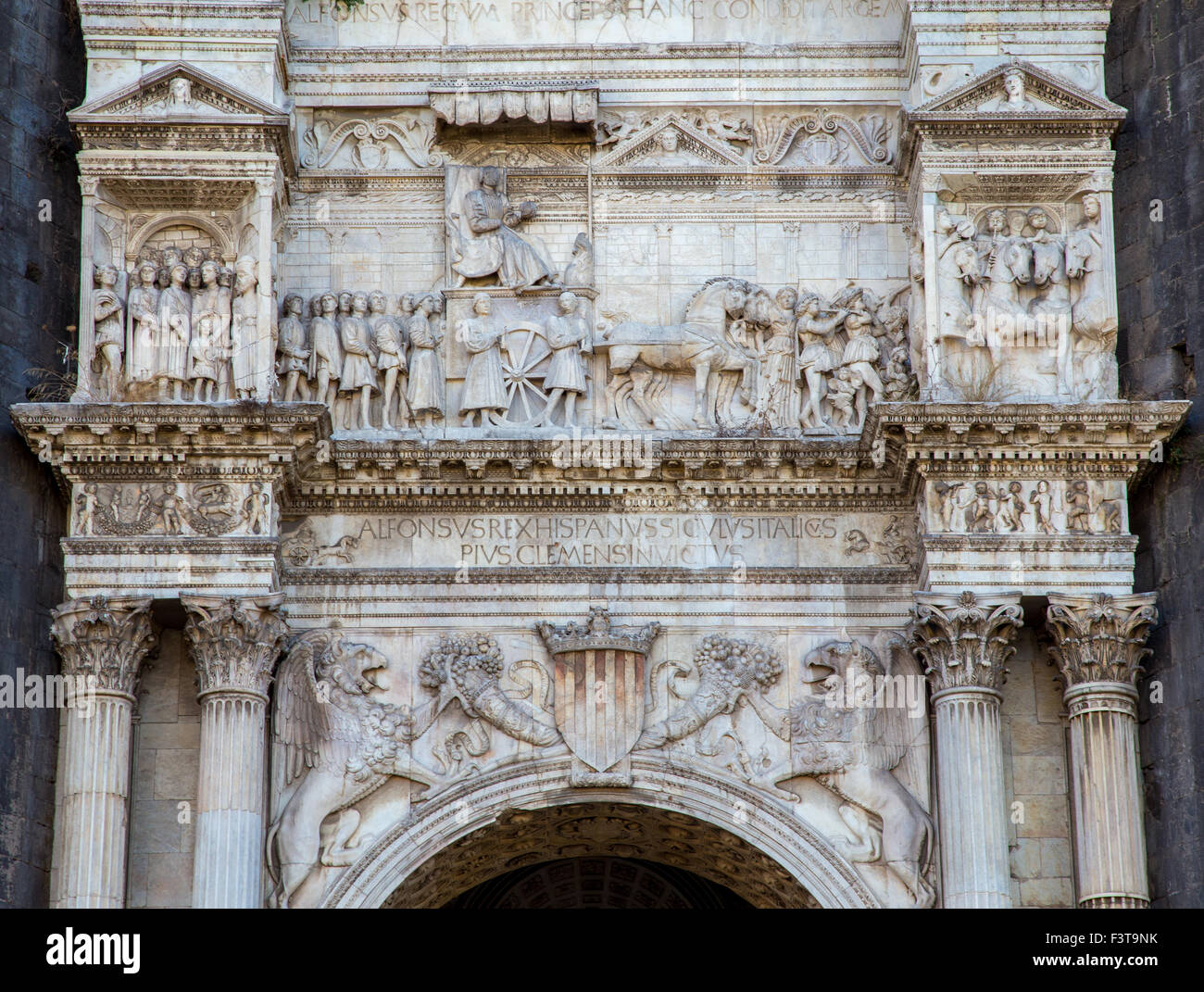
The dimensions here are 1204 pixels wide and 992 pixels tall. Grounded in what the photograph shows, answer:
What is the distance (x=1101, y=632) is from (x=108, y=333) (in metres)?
9.81

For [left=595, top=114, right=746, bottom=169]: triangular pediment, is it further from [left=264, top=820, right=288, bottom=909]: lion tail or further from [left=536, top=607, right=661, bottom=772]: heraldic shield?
[left=264, top=820, right=288, bottom=909]: lion tail

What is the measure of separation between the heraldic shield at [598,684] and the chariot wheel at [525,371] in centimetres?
217

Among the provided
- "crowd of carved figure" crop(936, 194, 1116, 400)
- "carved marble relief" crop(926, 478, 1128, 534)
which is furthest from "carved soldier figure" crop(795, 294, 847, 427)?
"carved marble relief" crop(926, 478, 1128, 534)

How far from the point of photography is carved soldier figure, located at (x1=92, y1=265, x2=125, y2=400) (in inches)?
943

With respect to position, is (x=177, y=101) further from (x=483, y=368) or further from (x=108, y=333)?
(x=483, y=368)

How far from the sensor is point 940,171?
24422 mm

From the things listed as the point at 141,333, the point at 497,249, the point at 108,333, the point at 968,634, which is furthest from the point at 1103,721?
the point at 108,333

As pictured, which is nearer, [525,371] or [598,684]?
→ [598,684]

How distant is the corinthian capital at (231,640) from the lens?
23.0 meters

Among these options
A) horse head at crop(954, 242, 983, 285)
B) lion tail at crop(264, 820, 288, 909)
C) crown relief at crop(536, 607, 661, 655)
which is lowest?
lion tail at crop(264, 820, 288, 909)

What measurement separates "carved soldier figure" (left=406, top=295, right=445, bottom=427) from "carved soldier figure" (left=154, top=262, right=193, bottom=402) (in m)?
2.20

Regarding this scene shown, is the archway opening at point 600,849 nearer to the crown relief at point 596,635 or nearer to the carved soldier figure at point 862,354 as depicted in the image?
the crown relief at point 596,635

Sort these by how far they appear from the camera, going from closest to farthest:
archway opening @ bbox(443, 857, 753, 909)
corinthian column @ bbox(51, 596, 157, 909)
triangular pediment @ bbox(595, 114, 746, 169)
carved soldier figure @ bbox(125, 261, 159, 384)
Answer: corinthian column @ bbox(51, 596, 157, 909) → carved soldier figure @ bbox(125, 261, 159, 384) → triangular pediment @ bbox(595, 114, 746, 169) → archway opening @ bbox(443, 857, 753, 909)

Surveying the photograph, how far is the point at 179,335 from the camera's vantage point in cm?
2406
